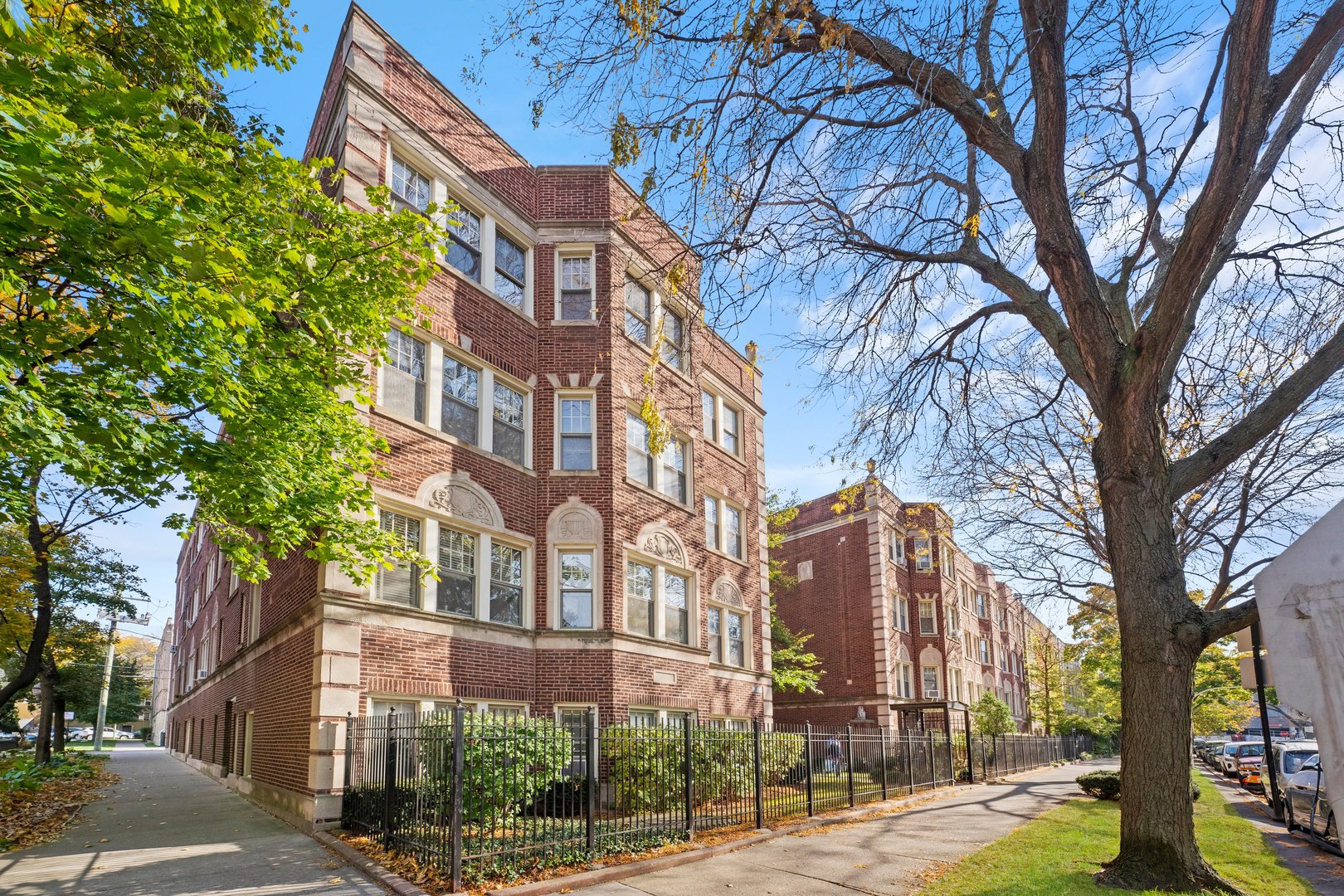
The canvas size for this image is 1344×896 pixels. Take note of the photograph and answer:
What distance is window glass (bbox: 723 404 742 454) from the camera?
78.2 ft

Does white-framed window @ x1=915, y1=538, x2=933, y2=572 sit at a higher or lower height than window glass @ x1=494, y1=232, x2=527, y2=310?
lower

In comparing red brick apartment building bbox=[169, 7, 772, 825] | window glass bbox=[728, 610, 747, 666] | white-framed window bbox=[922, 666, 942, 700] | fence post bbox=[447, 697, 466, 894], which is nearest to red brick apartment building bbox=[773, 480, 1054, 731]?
white-framed window bbox=[922, 666, 942, 700]

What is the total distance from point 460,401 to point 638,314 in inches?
219

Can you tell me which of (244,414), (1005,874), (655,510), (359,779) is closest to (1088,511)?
(655,510)

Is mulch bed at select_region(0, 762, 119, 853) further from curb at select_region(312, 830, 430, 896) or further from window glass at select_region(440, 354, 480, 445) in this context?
window glass at select_region(440, 354, 480, 445)

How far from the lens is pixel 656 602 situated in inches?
717

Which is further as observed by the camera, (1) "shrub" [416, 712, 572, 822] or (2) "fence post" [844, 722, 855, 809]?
(2) "fence post" [844, 722, 855, 809]

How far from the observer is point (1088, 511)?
944 inches

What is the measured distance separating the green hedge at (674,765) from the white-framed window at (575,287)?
8938mm

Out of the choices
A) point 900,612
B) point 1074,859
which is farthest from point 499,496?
point 900,612

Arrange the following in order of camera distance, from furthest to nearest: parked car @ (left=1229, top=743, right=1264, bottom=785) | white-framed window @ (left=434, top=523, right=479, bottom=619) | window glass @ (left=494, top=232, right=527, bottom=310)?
1. parked car @ (left=1229, top=743, right=1264, bottom=785)
2. window glass @ (left=494, top=232, right=527, bottom=310)
3. white-framed window @ (left=434, top=523, right=479, bottom=619)

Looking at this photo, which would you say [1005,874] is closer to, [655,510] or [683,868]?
[683,868]

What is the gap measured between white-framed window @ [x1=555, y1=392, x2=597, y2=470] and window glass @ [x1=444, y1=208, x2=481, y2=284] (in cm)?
307

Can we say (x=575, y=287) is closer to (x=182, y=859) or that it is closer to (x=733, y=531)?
(x=733, y=531)
